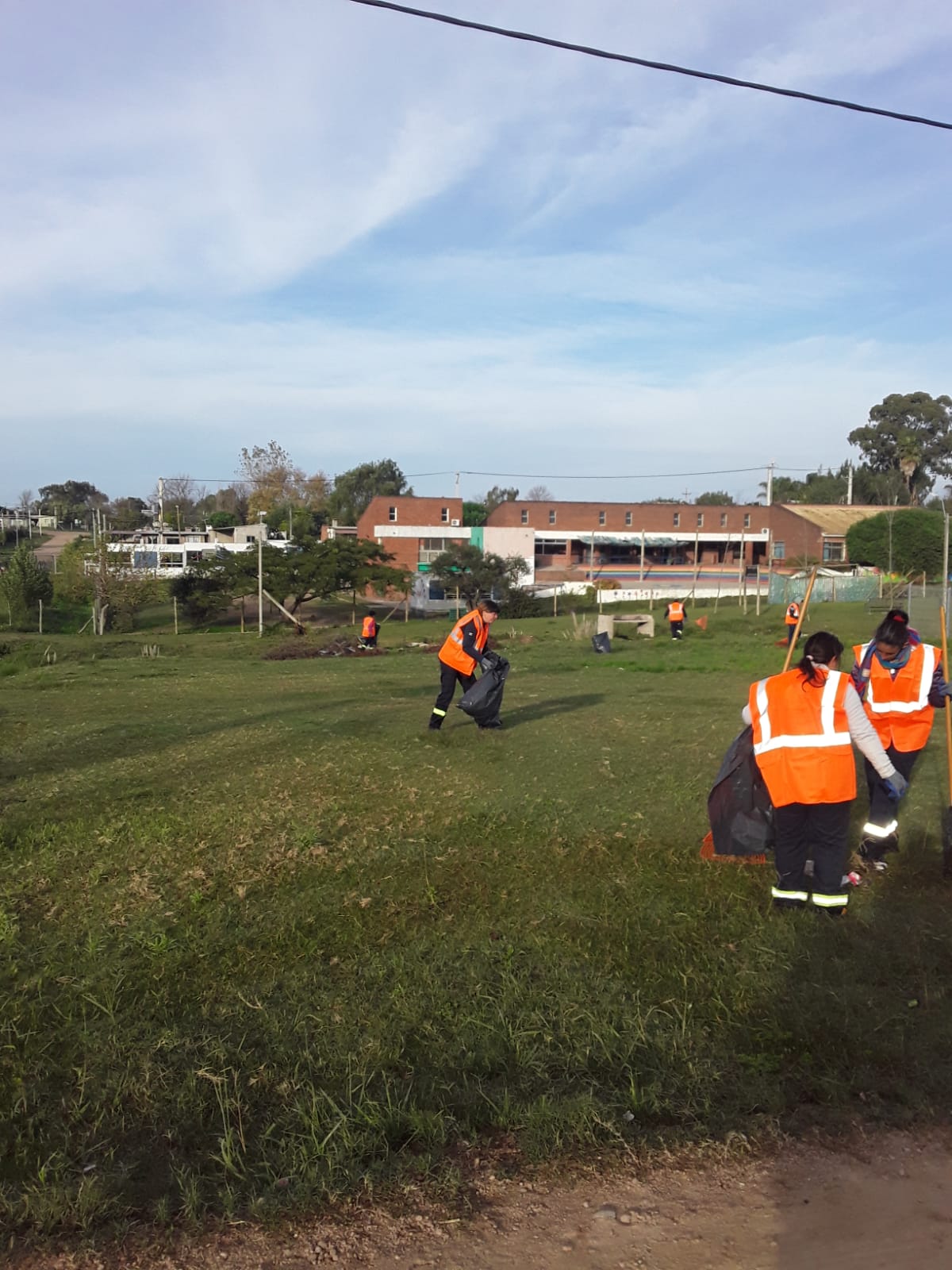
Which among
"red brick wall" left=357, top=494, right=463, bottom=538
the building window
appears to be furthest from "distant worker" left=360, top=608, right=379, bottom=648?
"red brick wall" left=357, top=494, right=463, bottom=538

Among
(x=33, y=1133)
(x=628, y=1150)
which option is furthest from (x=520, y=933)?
(x=33, y=1133)

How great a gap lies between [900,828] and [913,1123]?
403 cm

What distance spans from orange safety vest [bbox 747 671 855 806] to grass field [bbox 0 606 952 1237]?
82 centimetres

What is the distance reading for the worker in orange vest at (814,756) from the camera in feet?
17.8

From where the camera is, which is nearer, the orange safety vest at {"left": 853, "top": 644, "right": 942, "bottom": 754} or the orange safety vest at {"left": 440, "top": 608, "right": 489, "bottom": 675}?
the orange safety vest at {"left": 853, "top": 644, "right": 942, "bottom": 754}

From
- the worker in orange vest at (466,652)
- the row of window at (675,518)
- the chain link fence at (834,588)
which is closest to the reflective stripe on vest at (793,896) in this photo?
the worker in orange vest at (466,652)

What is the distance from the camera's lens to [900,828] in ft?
24.7

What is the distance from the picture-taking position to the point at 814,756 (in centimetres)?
543

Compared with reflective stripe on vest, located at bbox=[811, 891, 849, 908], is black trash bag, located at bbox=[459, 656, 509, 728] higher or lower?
higher

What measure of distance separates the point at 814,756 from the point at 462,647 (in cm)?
536

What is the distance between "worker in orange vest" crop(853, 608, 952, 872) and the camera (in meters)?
6.77

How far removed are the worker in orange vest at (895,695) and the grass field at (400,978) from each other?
0.95 feet

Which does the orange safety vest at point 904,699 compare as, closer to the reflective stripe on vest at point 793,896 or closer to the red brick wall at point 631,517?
the reflective stripe on vest at point 793,896

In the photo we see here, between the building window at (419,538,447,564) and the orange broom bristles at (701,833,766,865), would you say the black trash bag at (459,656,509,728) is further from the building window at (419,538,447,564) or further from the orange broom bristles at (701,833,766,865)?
the building window at (419,538,447,564)
